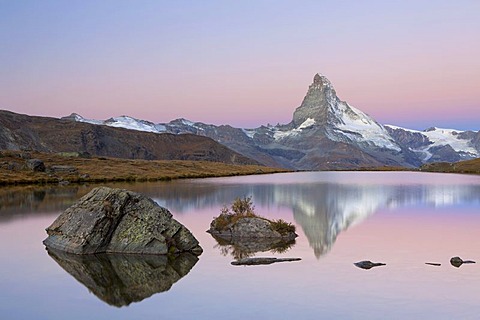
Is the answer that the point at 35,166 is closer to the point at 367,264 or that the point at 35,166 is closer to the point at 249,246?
the point at 249,246

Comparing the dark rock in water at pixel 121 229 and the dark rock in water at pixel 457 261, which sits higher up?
the dark rock in water at pixel 121 229

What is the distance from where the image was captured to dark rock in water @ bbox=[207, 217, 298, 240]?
38.8m

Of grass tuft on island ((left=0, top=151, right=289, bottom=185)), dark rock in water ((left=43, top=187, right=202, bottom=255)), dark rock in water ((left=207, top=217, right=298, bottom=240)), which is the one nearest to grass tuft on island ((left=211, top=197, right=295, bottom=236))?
dark rock in water ((left=207, top=217, right=298, bottom=240))

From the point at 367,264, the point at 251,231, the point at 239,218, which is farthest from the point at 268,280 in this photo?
the point at 239,218

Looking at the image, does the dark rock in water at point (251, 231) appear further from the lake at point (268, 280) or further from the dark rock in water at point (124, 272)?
the dark rock in water at point (124, 272)

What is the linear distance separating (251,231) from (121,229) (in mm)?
9773

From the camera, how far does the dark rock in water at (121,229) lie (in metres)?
32.2

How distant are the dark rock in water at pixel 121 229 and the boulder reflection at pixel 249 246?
2.14 meters

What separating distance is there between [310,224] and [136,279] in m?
22.7

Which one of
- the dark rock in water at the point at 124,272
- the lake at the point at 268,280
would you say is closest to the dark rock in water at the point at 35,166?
the lake at the point at 268,280

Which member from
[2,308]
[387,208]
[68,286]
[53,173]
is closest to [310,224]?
[387,208]

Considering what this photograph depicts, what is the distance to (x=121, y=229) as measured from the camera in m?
33.1

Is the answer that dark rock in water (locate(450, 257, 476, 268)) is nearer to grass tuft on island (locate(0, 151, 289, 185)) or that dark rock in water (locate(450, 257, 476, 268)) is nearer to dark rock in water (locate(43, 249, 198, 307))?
dark rock in water (locate(43, 249, 198, 307))

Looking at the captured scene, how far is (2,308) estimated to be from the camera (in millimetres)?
21734
